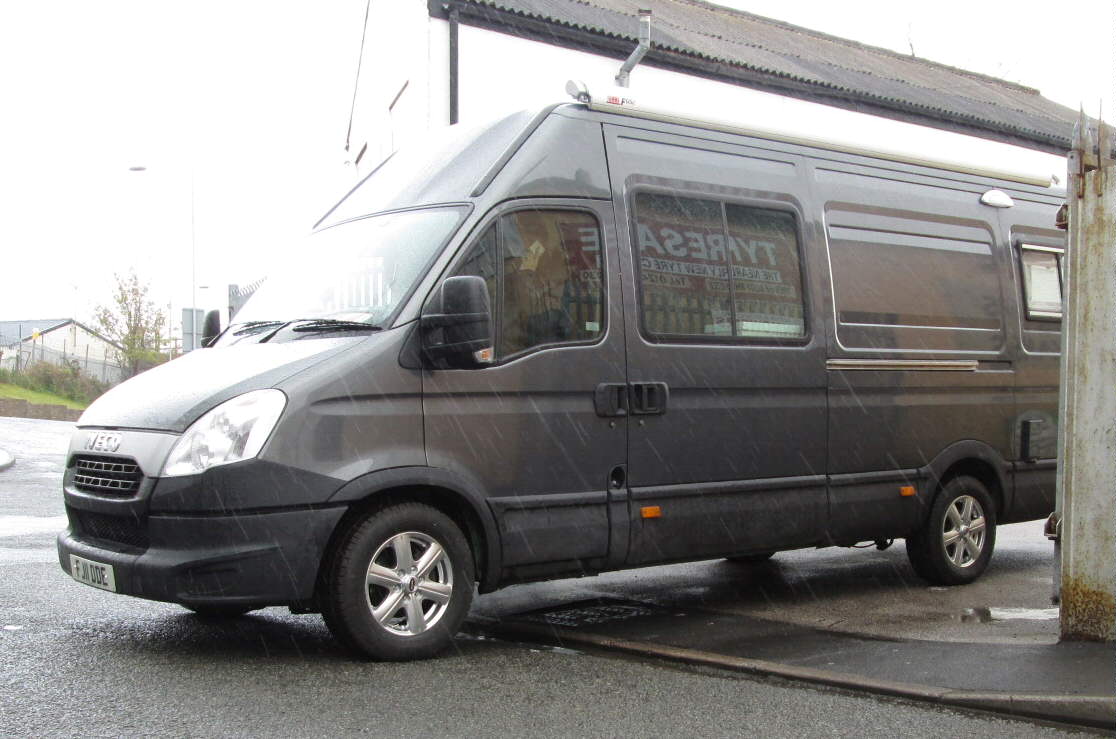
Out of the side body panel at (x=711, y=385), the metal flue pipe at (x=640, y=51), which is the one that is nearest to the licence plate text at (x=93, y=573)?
the side body panel at (x=711, y=385)

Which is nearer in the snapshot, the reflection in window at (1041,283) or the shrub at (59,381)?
the reflection in window at (1041,283)

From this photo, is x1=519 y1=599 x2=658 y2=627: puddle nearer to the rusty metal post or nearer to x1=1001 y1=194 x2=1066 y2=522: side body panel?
the rusty metal post

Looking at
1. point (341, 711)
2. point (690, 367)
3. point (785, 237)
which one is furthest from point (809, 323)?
point (341, 711)

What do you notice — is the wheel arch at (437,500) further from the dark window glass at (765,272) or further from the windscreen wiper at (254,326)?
the dark window glass at (765,272)

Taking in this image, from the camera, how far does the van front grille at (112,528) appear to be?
543 cm

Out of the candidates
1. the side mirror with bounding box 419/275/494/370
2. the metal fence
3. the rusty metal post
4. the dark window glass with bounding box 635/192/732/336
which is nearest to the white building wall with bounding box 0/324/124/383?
the metal fence

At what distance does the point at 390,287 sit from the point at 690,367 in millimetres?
1775

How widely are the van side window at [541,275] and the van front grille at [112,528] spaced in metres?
1.86

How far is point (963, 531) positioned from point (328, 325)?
4749 millimetres

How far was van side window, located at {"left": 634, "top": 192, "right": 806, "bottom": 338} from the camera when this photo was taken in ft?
22.3

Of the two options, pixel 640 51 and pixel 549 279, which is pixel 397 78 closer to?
pixel 640 51

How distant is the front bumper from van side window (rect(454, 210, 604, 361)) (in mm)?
1355

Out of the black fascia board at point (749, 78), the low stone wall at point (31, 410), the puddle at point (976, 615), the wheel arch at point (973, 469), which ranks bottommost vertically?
the low stone wall at point (31, 410)

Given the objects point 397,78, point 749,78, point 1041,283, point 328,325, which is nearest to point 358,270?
point 328,325
